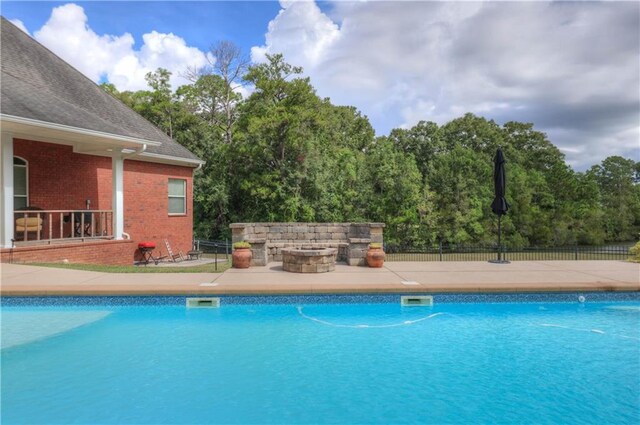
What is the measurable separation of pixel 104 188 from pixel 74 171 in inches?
49.5

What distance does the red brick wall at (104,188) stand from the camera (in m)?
11.7

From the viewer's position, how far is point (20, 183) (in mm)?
11297

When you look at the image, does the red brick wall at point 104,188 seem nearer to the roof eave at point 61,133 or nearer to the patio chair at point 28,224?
the roof eave at point 61,133

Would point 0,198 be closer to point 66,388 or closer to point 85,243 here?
point 85,243

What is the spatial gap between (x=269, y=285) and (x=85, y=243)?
278 inches

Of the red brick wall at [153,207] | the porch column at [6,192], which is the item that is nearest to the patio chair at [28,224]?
the porch column at [6,192]

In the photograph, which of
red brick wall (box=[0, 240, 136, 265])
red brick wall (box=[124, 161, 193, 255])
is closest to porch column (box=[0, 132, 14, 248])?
red brick wall (box=[0, 240, 136, 265])

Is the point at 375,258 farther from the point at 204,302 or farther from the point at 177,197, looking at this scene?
the point at 177,197

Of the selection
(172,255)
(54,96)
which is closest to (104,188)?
(54,96)

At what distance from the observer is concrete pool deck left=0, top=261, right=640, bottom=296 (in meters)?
7.36

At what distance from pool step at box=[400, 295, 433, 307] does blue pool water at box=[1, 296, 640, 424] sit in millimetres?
144

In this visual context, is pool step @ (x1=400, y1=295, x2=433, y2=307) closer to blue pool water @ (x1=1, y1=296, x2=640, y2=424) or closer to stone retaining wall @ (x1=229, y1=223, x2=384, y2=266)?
blue pool water @ (x1=1, y1=296, x2=640, y2=424)

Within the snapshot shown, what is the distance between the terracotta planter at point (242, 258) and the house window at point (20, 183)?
6.71 m

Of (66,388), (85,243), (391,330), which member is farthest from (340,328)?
(85,243)
